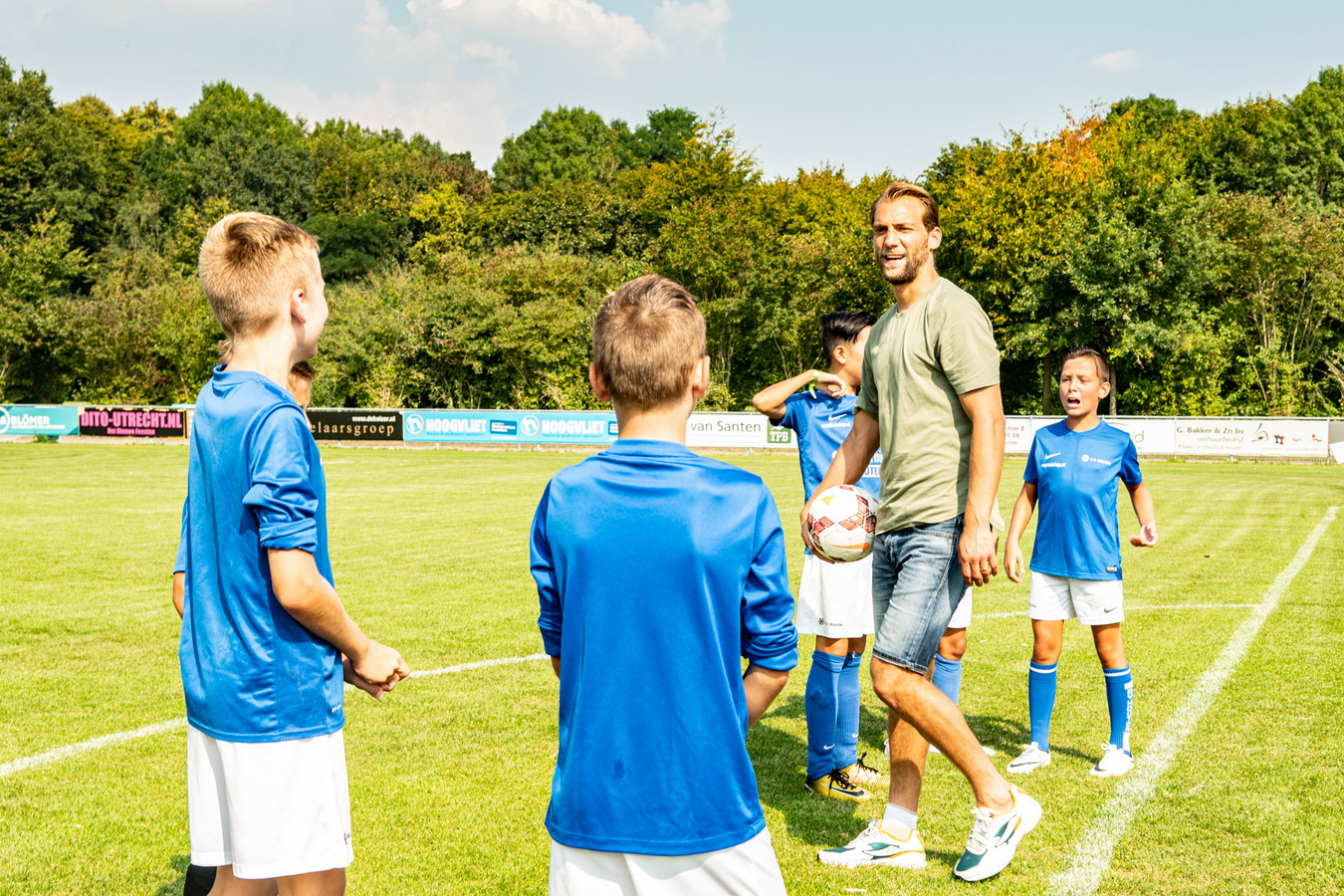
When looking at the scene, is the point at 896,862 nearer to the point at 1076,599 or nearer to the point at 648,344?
the point at 1076,599

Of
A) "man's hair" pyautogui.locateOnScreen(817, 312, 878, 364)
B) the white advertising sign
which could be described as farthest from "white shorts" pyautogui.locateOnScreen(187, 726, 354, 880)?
the white advertising sign

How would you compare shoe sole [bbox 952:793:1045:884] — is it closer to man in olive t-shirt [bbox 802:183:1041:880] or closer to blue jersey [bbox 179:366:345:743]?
man in olive t-shirt [bbox 802:183:1041:880]

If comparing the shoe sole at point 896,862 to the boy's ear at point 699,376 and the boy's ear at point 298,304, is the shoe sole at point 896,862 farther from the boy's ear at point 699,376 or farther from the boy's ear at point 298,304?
the boy's ear at point 298,304

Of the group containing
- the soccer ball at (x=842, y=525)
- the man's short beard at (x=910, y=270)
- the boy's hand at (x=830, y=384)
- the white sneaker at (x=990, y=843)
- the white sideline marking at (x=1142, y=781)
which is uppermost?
the man's short beard at (x=910, y=270)

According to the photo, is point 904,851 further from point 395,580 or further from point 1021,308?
point 1021,308

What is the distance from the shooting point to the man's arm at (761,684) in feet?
7.27

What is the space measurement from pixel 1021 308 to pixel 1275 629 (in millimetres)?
32240

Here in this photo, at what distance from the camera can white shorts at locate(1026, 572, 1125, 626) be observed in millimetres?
5328

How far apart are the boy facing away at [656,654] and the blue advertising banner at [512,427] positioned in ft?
107

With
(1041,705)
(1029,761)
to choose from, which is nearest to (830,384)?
(1041,705)

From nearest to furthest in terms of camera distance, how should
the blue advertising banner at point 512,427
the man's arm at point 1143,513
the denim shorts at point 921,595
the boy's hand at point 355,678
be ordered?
the boy's hand at point 355,678
the denim shorts at point 921,595
the man's arm at point 1143,513
the blue advertising banner at point 512,427

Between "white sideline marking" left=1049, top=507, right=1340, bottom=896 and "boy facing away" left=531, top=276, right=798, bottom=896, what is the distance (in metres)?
2.39

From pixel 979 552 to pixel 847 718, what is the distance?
67.0 inches

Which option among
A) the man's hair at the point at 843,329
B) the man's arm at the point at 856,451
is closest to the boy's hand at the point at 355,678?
the man's arm at the point at 856,451
